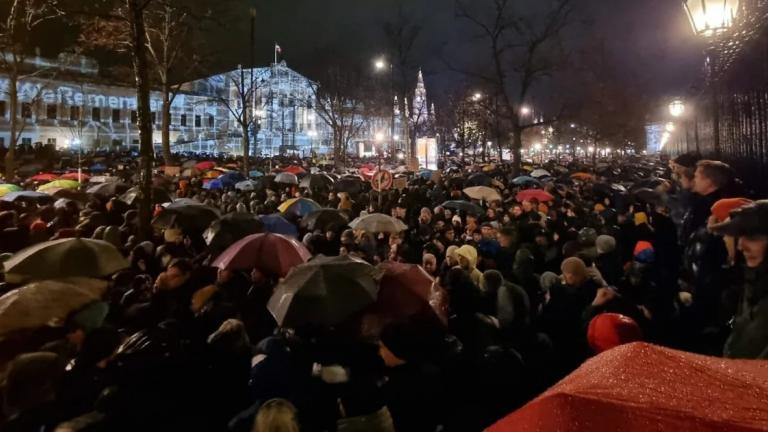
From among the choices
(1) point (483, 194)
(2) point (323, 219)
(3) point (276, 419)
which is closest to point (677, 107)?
(1) point (483, 194)

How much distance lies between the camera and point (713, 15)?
24.3 ft

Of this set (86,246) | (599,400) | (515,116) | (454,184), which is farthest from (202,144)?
(599,400)

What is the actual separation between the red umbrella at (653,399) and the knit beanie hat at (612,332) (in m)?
1.86

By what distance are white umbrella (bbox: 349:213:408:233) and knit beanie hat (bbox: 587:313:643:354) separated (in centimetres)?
549

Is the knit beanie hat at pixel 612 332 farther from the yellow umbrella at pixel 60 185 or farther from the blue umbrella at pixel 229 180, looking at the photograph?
the blue umbrella at pixel 229 180

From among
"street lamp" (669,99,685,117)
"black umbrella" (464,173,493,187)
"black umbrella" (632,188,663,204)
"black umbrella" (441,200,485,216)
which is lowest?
"black umbrella" (441,200,485,216)

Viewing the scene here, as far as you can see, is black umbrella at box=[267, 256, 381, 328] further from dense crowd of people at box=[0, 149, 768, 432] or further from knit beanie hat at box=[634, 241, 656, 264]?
knit beanie hat at box=[634, 241, 656, 264]

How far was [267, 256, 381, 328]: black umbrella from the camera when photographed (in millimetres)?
4387

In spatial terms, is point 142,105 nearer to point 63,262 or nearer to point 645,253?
point 63,262

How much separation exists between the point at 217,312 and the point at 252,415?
170 centimetres

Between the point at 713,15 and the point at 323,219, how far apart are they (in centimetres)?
615

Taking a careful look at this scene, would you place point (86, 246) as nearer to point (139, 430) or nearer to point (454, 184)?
point (139, 430)

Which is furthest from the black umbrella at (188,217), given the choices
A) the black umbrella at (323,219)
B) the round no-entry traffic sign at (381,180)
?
the round no-entry traffic sign at (381,180)

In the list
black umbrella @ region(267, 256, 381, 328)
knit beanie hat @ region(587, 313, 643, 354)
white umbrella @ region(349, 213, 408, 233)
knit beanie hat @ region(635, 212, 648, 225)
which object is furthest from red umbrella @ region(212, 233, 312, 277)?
knit beanie hat @ region(635, 212, 648, 225)
